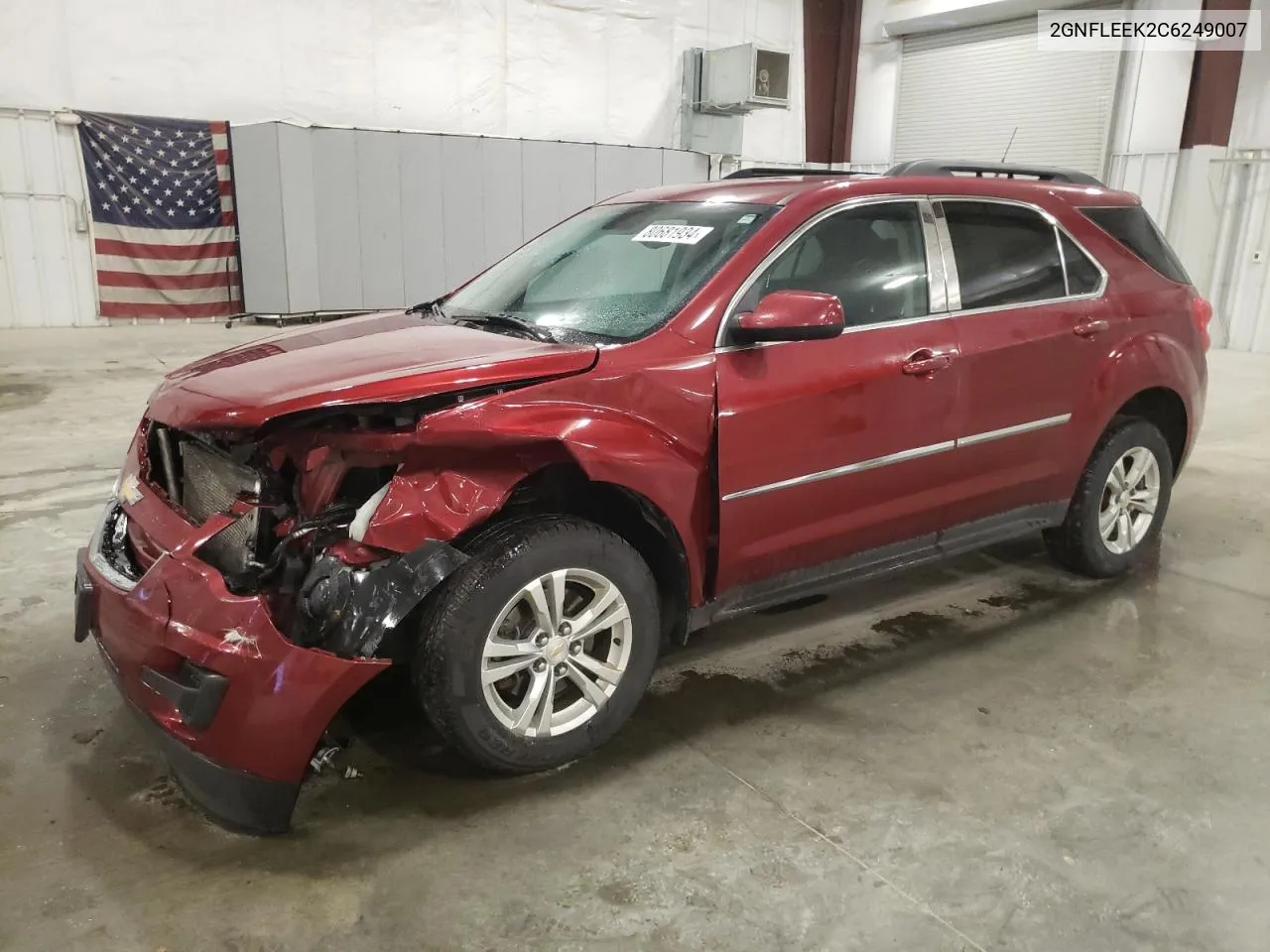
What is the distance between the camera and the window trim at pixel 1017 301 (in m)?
3.16

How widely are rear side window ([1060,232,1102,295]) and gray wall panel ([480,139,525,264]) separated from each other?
8.64 meters

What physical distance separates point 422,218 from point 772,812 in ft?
33.1

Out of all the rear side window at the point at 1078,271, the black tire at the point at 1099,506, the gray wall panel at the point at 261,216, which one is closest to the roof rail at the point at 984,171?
the rear side window at the point at 1078,271

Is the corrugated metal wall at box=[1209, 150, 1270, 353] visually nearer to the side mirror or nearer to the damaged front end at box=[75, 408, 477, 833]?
the side mirror

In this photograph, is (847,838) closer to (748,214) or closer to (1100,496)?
(748,214)

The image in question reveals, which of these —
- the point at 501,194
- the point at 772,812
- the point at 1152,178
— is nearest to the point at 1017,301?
the point at 772,812

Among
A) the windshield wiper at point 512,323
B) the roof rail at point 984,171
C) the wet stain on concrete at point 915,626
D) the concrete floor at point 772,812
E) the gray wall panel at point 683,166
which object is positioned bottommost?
the wet stain on concrete at point 915,626

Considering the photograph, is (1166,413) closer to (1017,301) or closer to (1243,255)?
(1017,301)

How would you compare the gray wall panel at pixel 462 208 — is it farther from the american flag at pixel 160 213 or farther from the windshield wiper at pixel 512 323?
the windshield wiper at pixel 512 323

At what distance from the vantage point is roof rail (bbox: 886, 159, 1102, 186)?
3459 millimetres

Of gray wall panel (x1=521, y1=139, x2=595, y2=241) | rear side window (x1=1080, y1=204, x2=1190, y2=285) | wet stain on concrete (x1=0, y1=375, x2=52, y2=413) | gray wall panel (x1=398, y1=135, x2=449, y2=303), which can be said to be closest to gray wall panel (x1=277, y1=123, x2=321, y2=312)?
gray wall panel (x1=398, y1=135, x2=449, y2=303)

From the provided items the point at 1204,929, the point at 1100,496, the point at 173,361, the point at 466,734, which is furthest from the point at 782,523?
the point at 173,361

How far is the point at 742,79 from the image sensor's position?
1287 centimetres

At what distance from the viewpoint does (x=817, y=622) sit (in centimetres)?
355
